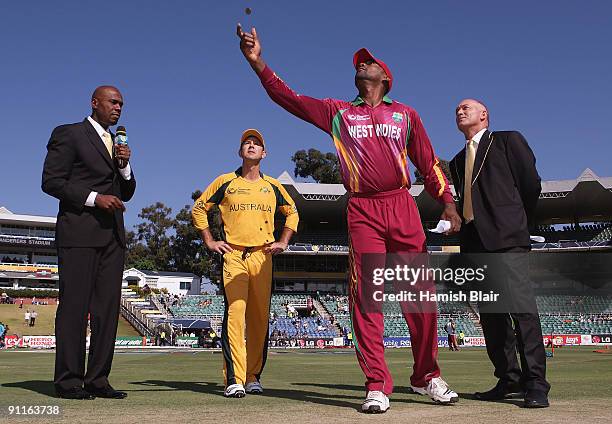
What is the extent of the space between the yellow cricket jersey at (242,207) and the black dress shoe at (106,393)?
162cm

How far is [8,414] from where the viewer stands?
3.37 meters

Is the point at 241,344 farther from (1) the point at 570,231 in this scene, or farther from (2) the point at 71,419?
(1) the point at 570,231

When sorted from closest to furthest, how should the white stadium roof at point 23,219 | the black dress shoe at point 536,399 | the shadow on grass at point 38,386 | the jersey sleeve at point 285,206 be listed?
1. the black dress shoe at point 536,399
2. the shadow on grass at point 38,386
3. the jersey sleeve at point 285,206
4. the white stadium roof at point 23,219

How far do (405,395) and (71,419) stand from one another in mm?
2414

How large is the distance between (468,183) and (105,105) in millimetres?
2934

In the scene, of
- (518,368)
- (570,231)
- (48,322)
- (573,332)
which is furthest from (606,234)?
(518,368)

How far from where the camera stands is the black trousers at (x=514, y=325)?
14.1 ft

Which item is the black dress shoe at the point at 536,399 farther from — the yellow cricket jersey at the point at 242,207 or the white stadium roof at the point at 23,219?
the white stadium roof at the point at 23,219

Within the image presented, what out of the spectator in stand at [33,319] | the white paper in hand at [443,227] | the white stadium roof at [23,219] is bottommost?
the spectator in stand at [33,319]

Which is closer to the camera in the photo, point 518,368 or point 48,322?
point 518,368

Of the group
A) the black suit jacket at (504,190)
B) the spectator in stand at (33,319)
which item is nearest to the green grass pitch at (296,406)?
the black suit jacket at (504,190)

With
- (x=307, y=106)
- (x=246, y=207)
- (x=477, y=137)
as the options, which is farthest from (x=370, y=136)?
(x=246, y=207)

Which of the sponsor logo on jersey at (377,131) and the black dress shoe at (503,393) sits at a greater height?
the sponsor logo on jersey at (377,131)

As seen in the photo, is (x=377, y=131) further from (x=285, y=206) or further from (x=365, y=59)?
(x=285, y=206)
